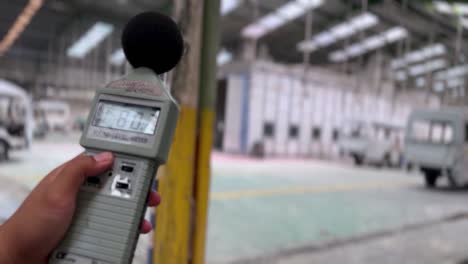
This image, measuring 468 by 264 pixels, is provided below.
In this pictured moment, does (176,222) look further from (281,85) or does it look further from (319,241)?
(281,85)

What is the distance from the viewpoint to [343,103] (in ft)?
67.9

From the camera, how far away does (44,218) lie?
2.66ft

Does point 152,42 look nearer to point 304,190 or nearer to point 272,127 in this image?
point 304,190

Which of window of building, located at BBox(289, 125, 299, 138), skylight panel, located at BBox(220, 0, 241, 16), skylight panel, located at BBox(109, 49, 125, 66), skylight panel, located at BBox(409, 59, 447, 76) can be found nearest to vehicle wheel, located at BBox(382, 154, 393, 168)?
window of building, located at BBox(289, 125, 299, 138)

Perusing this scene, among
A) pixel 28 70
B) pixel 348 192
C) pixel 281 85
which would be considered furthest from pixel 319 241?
pixel 28 70

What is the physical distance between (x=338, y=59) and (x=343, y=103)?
4886 mm

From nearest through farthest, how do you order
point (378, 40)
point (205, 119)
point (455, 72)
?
point (205, 119)
point (378, 40)
point (455, 72)

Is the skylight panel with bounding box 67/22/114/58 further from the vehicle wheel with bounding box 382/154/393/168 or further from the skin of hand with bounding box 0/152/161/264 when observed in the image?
the skin of hand with bounding box 0/152/161/264

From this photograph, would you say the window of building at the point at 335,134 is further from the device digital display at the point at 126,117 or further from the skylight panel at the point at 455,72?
the device digital display at the point at 126,117

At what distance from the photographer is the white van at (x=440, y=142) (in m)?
9.97

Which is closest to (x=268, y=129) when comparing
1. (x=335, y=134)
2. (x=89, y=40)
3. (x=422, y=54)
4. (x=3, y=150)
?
(x=335, y=134)

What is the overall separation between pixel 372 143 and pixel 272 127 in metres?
4.46

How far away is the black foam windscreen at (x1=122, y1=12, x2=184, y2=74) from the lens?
94 cm


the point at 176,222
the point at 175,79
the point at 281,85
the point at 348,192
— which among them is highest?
the point at 281,85
